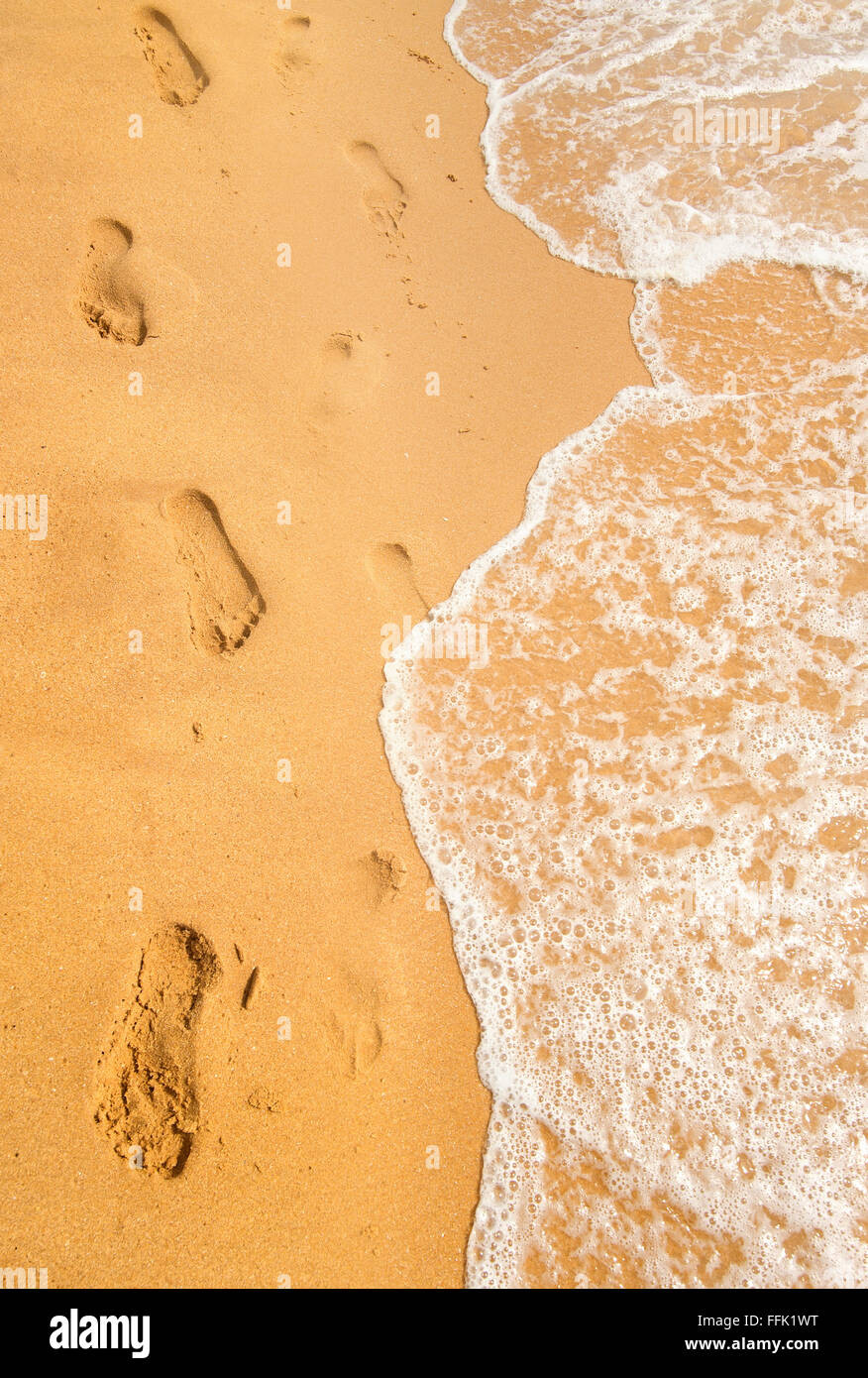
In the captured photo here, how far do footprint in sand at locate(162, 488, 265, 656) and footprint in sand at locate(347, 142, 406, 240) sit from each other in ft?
6.10

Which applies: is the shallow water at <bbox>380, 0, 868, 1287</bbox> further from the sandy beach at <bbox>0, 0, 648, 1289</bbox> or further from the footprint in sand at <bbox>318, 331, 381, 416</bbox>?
the footprint in sand at <bbox>318, 331, 381, 416</bbox>

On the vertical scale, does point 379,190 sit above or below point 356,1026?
above

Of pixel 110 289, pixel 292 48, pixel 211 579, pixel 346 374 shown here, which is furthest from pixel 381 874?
pixel 292 48

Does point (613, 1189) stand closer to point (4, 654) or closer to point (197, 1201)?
point (197, 1201)

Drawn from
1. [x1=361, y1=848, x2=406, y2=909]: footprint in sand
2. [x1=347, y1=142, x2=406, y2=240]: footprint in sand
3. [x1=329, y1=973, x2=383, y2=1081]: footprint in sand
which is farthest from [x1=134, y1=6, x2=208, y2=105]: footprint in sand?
[x1=329, y1=973, x2=383, y2=1081]: footprint in sand

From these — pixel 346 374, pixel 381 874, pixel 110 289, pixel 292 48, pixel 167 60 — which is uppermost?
pixel 292 48

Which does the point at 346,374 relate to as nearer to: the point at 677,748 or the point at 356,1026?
the point at 677,748

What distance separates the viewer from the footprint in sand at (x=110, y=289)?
3229 millimetres

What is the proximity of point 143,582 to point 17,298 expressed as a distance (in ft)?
4.82

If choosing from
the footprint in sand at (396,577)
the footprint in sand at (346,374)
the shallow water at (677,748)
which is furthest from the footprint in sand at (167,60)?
the footprint in sand at (396,577)

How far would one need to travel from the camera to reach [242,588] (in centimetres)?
291

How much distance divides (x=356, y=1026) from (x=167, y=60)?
187 inches

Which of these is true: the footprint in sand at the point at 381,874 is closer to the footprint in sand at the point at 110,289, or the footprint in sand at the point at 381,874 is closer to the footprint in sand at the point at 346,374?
the footprint in sand at the point at 346,374

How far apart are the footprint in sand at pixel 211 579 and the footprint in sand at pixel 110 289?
0.88 metres
